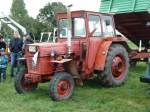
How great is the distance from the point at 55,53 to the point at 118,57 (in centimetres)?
202

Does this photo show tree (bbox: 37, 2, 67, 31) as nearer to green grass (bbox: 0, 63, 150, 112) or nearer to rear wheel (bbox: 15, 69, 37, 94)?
green grass (bbox: 0, 63, 150, 112)

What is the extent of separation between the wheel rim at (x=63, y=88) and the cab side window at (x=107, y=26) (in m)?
1.91

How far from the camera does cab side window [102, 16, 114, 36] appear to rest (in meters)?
10.2

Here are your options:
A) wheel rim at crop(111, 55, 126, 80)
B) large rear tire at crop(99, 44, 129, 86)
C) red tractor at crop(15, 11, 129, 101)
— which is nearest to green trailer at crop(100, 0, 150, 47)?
red tractor at crop(15, 11, 129, 101)

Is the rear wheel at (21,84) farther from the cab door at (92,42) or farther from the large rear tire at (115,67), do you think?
the large rear tire at (115,67)

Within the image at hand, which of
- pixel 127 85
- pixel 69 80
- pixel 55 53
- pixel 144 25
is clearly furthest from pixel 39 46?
pixel 144 25

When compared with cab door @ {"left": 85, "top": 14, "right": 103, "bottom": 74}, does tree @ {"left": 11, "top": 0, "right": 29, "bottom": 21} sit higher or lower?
higher

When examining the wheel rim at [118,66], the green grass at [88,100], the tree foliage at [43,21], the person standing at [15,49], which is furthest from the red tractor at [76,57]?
the tree foliage at [43,21]

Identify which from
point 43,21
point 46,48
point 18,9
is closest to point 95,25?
point 46,48

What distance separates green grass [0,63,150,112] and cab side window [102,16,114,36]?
136 cm

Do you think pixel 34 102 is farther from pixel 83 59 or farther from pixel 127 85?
pixel 127 85

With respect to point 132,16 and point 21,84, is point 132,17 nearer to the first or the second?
point 132,16

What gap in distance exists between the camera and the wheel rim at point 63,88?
8797mm

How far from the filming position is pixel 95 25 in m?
9.92
